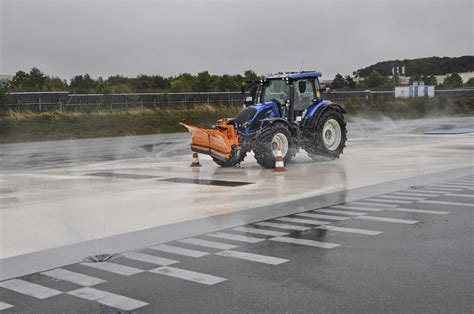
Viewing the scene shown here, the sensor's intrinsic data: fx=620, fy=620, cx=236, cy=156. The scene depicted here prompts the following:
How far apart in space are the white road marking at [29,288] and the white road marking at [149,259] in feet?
4.50

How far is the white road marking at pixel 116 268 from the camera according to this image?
273 inches

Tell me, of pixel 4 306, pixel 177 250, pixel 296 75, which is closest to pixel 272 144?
pixel 296 75

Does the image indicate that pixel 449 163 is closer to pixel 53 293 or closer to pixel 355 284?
pixel 355 284

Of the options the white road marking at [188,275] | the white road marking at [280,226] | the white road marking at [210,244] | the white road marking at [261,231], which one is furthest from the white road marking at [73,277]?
the white road marking at [280,226]

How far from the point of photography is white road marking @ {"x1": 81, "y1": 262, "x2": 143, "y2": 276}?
273 inches

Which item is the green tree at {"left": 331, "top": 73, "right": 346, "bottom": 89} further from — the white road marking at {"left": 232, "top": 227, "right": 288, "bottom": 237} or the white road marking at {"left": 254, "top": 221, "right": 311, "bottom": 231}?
the white road marking at {"left": 232, "top": 227, "right": 288, "bottom": 237}

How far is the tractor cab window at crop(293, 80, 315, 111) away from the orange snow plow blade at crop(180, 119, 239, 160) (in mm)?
2537

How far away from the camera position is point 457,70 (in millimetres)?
143625

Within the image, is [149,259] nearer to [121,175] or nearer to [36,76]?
[121,175]

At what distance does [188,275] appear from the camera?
673cm

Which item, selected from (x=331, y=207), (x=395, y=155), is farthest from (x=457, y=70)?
(x=331, y=207)

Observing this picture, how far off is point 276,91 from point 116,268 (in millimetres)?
11947

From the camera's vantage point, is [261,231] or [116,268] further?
[261,231]

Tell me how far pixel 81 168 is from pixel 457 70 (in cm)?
13848
